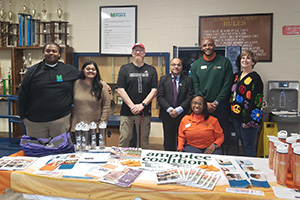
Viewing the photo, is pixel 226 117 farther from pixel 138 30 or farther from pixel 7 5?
pixel 7 5

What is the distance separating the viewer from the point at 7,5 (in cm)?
488

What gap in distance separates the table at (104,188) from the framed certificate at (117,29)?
3216mm

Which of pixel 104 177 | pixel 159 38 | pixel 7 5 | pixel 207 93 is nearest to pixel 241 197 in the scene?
pixel 104 177

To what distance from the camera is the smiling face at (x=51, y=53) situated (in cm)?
255

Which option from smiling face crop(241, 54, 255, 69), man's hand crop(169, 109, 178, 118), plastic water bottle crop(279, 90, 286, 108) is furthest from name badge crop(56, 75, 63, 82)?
plastic water bottle crop(279, 90, 286, 108)

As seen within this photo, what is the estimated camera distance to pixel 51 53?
101 inches

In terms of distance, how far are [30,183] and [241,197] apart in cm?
126

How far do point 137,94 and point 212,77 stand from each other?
0.90 metres

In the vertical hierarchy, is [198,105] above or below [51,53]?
below

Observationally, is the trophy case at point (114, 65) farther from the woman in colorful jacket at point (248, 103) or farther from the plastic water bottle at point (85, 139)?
the plastic water bottle at point (85, 139)

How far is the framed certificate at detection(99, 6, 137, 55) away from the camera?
14.8 feet

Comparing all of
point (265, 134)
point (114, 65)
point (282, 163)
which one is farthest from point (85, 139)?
point (114, 65)

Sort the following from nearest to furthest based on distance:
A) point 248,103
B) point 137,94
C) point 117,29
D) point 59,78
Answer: point 59,78, point 248,103, point 137,94, point 117,29

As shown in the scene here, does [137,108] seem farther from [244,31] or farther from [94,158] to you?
[244,31]
